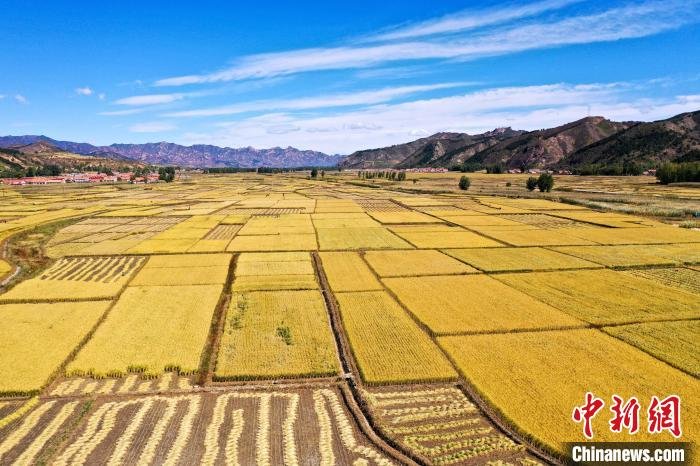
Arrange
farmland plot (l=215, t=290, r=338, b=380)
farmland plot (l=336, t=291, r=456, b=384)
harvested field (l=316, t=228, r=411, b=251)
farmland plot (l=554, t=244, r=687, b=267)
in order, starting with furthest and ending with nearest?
harvested field (l=316, t=228, r=411, b=251) → farmland plot (l=554, t=244, r=687, b=267) → farmland plot (l=215, t=290, r=338, b=380) → farmland plot (l=336, t=291, r=456, b=384)

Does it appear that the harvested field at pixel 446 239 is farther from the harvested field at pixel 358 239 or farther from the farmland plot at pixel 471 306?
the farmland plot at pixel 471 306

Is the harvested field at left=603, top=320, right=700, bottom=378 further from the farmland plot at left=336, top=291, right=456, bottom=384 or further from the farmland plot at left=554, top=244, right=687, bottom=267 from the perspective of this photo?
the farmland plot at left=554, top=244, right=687, bottom=267

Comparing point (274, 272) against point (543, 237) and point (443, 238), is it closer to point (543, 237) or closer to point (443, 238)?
point (443, 238)

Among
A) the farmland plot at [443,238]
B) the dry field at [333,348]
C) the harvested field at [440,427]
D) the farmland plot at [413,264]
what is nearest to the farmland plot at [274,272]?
the dry field at [333,348]

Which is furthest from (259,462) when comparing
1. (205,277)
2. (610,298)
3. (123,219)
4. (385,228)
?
(123,219)

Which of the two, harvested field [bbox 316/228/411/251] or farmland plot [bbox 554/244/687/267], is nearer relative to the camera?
farmland plot [bbox 554/244/687/267]

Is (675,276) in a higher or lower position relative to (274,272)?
lower

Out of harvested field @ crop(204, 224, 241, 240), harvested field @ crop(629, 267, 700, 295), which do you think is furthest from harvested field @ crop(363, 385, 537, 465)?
harvested field @ crop(204, 224, 241, 240)

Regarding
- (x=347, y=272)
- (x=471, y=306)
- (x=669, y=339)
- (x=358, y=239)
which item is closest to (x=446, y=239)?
(x=358, y=239)

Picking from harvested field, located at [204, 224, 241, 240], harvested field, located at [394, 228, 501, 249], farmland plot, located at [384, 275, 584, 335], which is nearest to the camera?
farmland plot, located at [384, 275, 584, 335]
